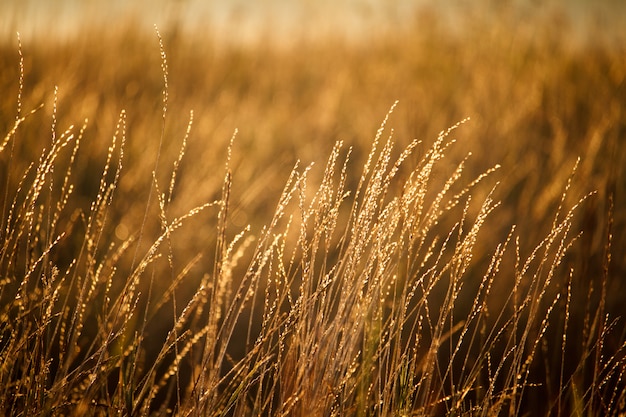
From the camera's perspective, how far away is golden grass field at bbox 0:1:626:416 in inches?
42.8

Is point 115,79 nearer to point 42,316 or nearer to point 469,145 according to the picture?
point 469,145

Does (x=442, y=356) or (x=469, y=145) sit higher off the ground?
(x=469, y=145)

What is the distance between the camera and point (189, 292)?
2051mm

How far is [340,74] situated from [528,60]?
53.0 inches

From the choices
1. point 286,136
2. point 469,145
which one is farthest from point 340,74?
point 469,145

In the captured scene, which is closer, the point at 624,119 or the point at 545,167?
the point at 545,167

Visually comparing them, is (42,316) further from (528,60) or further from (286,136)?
(528,60)

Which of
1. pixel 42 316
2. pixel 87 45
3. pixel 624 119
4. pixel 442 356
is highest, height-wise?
pixel 87 45

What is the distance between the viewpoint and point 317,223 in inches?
43.3

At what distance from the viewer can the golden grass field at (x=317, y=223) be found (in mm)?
1086

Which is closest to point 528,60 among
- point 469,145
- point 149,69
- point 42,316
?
point 469,145

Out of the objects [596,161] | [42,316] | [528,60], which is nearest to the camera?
[42,316]

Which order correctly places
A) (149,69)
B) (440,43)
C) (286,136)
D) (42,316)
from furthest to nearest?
(440,43) < (149,69) < (286,136) < (42,316)

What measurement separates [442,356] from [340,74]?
286cm
